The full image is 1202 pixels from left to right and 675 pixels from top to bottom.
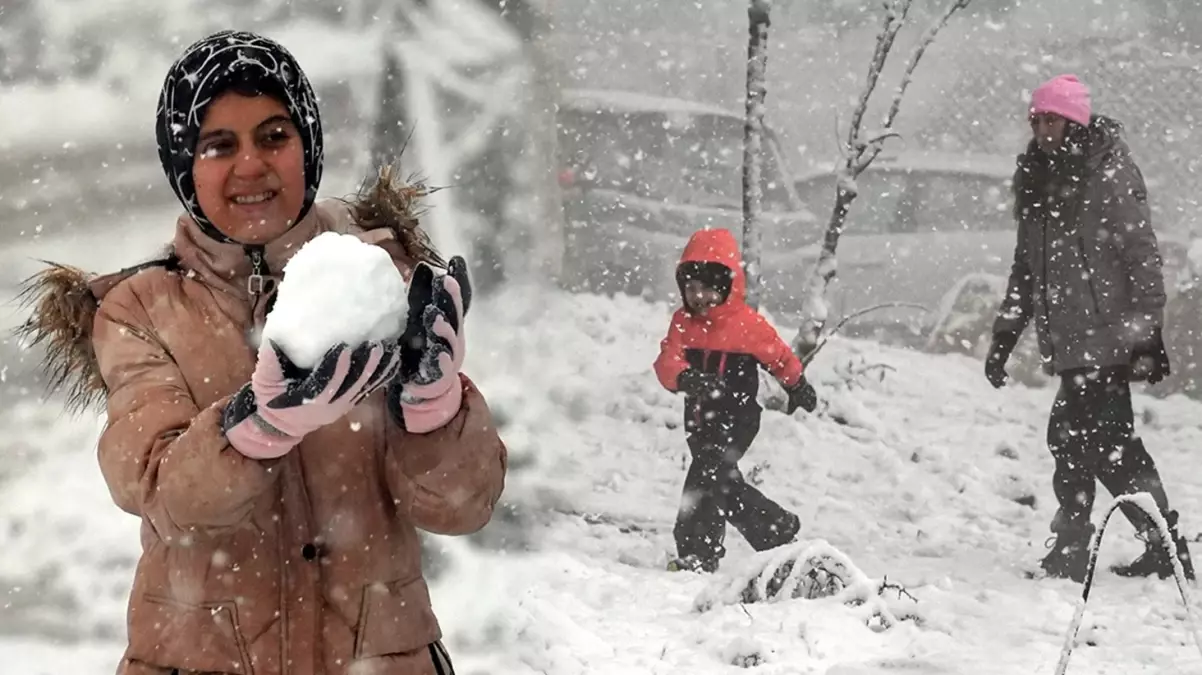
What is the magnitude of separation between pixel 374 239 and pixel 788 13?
245 cm

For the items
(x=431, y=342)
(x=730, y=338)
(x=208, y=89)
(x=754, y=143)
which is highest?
(x=754, y=143)

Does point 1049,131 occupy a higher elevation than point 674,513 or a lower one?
higher

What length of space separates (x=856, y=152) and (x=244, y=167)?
8.25 ft

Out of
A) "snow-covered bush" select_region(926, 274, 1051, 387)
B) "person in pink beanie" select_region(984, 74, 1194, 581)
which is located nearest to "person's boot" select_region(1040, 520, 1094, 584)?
"person in pink beanie" select_region(984, 74, 1194, 581)

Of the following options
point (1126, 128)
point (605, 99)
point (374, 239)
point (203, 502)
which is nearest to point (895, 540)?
point (1126, 128)

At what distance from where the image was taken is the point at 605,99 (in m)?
3.60

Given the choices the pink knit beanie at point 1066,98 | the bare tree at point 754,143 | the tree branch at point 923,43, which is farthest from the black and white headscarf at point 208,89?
the pink knit beanie at point 1066,98

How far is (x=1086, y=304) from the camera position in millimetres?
3301

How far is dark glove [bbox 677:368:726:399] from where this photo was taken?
3486 mm

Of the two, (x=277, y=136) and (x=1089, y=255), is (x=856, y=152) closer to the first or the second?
(x=1089, y=255)

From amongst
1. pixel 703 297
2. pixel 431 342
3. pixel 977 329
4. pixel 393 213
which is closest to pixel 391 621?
pixel 431 342

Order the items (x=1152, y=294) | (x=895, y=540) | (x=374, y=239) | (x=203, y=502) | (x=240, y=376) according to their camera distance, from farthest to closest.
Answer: (x=895, y=540), (x=1152, y=294), (x=374, y=239), (x=240, y=376), (x=203, y=502)

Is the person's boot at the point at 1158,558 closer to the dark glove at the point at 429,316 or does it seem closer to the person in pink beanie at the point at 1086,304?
the person in pink beanie at the point at 1086,304

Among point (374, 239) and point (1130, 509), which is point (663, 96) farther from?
point (374, 239)
